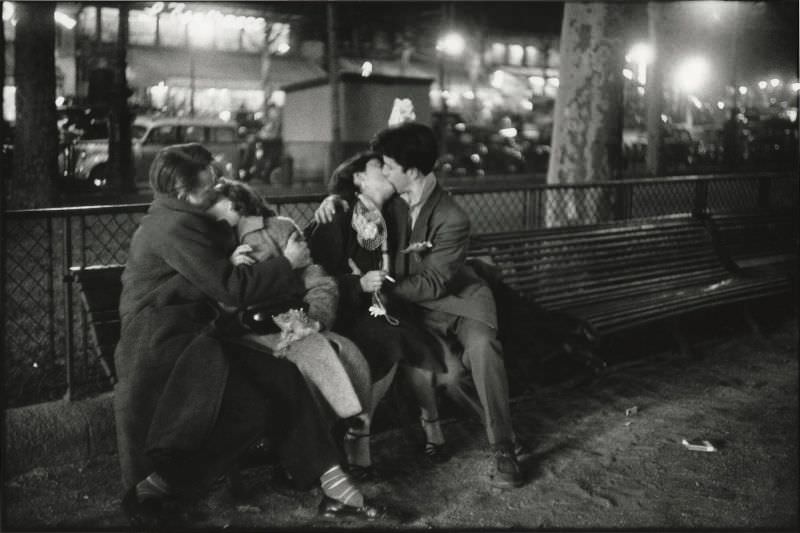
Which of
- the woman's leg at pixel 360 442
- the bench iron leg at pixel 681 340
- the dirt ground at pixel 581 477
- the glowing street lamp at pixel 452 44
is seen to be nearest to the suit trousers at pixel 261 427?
the dirt ground at pixel 581 477

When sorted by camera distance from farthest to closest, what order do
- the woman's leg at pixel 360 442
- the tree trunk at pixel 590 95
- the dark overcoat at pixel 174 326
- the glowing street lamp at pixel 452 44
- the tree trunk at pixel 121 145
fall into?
the glowing street lamp at pixel 452 44, the tree trunk at pixel 121 145, the tree trunk at pixel 590 95, the woman's leg at pixel 360 442, the dark overcoat at pixel 174 326

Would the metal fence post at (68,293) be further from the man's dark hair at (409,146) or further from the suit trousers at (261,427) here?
the man's dark hair at (409,146)

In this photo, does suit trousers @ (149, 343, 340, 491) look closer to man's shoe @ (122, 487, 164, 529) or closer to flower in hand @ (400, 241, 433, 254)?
man's shoe @ (122, 487, 164, 529)

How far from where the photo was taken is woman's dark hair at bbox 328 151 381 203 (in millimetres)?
4734

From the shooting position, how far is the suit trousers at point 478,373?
14.8 feet

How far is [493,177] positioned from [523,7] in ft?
60.7

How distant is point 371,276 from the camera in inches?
175

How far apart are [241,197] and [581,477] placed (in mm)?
2286

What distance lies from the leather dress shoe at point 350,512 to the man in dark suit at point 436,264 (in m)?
0.99

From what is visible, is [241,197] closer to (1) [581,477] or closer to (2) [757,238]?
(1) [581,477]

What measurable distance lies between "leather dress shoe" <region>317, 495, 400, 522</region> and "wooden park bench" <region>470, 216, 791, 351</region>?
2.38 metres

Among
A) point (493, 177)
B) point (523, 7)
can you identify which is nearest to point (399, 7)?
point (523, 7)

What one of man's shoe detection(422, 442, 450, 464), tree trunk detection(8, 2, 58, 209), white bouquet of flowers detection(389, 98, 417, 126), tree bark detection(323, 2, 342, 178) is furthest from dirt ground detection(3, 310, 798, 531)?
tree bark detection(323, 2, 342, 178)

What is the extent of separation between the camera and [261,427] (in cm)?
372
